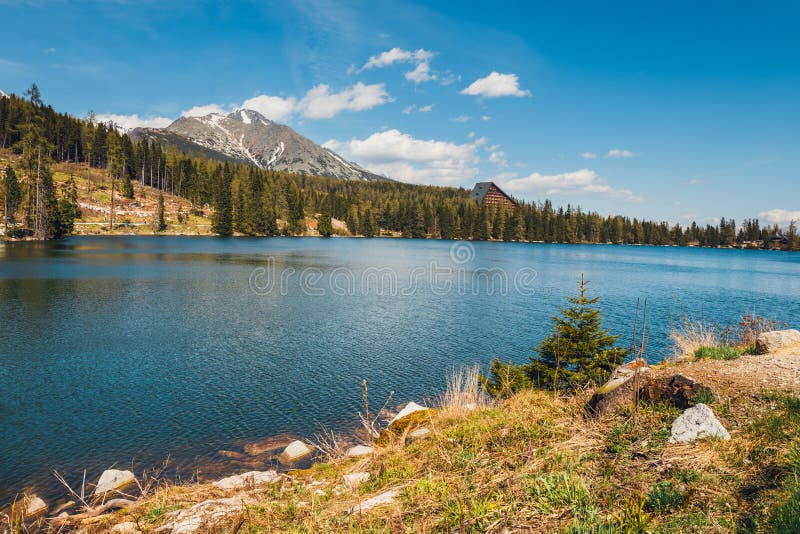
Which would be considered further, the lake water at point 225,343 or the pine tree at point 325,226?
the pine tree at point 325,226

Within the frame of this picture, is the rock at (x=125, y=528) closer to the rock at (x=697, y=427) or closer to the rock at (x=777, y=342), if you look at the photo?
the rock at (x=697, y=427)

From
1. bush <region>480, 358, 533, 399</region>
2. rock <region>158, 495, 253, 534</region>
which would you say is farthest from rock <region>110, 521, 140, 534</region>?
bush <region>480, 358, 533, 399</region>

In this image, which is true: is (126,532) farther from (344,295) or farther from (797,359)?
(344,295)

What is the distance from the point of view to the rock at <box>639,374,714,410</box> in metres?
7.99

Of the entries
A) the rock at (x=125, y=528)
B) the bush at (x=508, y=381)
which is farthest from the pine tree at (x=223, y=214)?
the rock at (x=125, y=528)

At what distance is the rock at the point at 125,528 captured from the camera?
7312mm

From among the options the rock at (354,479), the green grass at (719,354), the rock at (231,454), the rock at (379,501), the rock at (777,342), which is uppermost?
the rock at (777,342)

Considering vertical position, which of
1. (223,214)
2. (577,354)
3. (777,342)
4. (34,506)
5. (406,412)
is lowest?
(34,506)

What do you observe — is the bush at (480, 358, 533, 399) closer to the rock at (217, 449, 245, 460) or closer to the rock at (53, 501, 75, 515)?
the rock at (217, 449, 245, 460)

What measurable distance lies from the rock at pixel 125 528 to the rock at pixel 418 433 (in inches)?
230

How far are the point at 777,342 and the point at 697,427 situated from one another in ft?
24.2

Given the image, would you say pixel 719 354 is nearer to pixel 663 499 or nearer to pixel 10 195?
pixel 663 499

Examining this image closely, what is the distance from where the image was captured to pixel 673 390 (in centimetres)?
833

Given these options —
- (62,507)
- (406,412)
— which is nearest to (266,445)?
(406,412)
